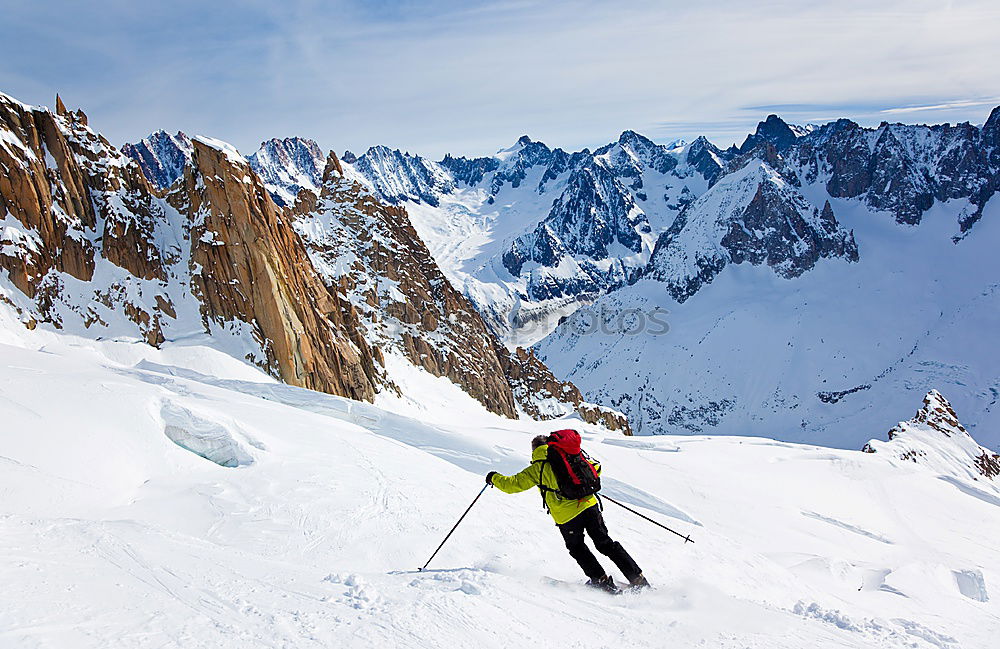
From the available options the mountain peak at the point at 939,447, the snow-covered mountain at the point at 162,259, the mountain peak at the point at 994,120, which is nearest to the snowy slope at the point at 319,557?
the snow-covered mountain at the point at 162,259

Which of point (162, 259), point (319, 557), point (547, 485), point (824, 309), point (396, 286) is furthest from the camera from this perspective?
point (824, 309)

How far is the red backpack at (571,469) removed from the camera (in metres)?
6.75

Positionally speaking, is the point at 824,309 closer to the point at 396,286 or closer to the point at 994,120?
the point at 994,120

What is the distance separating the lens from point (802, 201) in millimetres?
190250

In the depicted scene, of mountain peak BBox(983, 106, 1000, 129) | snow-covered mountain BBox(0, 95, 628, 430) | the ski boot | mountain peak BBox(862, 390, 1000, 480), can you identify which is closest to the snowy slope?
the ski boot

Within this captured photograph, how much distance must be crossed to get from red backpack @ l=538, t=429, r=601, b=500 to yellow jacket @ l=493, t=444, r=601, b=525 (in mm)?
97

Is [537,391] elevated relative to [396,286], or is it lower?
lower

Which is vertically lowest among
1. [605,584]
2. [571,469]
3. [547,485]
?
[605,584]

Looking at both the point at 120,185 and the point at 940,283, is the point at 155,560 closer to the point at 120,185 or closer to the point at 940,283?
the point at 120,185

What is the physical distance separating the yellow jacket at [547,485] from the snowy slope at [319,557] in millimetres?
834

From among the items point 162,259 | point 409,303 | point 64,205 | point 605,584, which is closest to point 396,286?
point 409,303

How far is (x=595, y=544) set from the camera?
22.8 ft

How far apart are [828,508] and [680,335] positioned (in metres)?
146

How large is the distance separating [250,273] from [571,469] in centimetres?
3801
